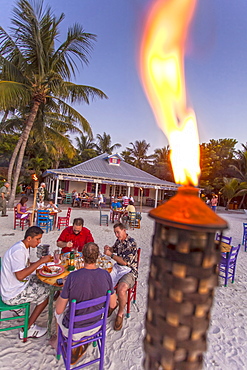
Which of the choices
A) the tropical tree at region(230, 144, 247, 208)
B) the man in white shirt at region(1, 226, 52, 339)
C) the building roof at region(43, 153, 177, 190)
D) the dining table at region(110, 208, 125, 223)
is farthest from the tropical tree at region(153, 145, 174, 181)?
the man in white shirt at region(1, 226, 52, 339)

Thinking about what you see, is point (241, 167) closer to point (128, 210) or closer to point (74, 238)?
→ point (128, 210)

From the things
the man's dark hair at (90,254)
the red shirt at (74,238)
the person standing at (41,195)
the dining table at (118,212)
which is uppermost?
the person standing at (41,195)

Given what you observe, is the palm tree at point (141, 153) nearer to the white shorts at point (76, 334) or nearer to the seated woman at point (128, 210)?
the seated woman at point (128, 210)

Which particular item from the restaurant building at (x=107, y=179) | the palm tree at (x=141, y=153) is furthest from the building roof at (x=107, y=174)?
the palm tree at (x=141, y=153)

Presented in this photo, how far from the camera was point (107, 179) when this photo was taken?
1956 cm

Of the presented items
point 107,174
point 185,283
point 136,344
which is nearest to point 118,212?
point 136,344

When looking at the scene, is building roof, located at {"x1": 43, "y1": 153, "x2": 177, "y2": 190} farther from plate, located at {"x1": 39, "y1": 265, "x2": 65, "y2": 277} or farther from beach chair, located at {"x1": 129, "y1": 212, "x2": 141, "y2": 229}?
plate, located at {"x1": 39, "y1": 265, "x2": 65, "y2": 277}

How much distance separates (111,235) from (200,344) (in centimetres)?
805

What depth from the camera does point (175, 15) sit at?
0.94 m

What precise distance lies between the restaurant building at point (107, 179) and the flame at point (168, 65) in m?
16.8

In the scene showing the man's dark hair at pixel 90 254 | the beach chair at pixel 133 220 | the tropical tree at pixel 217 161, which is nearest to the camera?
the man's dark hair at pixel 90 254

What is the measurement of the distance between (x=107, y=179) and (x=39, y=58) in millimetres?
10965

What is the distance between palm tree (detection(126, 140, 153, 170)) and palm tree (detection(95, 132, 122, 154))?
2.61m

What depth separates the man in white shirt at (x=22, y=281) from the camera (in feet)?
8.64
